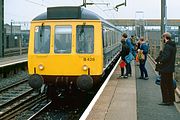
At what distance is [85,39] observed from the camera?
1184 cm

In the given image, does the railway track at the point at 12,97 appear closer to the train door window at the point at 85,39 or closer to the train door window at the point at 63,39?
the train door window at the point at 63,39

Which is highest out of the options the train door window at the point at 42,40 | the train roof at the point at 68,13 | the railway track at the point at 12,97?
the train roof at the point at 68,13

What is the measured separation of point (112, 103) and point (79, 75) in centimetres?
222

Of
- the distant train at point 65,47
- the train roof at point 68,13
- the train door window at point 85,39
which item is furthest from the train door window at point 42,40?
the train door window at point 85,39

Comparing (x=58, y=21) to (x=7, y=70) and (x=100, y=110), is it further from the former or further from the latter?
(x=7, y=70)

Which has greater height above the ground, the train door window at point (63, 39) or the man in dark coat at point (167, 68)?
the train door window at point (63, 39)

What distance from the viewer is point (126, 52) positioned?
15.0 metres

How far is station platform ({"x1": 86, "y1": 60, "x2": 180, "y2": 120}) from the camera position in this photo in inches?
321

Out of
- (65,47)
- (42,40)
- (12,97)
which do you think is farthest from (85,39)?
(12,97)

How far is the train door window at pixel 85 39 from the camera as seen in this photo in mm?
11727

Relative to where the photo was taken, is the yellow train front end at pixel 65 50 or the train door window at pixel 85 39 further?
the train door window at pixel 85 39

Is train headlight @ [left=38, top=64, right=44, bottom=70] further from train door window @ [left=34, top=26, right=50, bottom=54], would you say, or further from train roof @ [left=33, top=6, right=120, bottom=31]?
train roof @ [left=33, top=6, right=120, bottom=31]

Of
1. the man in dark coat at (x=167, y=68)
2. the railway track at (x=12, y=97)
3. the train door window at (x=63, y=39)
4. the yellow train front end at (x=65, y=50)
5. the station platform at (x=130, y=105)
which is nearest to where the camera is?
the station platform at (x=130, y=105)

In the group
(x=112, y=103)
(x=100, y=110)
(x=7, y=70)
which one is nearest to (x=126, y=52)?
(x=112, y=103)
